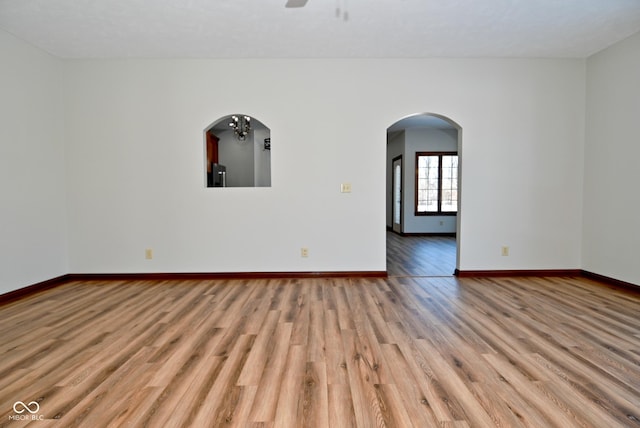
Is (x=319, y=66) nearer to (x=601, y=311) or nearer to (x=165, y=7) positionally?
(x=165, y=7)

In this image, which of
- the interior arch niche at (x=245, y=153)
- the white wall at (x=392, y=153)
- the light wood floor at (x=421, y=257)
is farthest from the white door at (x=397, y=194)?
the interior arch niche at (x=245, y=153)

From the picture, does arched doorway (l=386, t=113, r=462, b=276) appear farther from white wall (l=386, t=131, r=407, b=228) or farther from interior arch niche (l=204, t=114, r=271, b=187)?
interior arch niche (l=204, t=114, r=271, b=187)

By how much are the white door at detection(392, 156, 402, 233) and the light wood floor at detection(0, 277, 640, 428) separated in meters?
5.53

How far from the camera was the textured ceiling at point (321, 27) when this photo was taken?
2.77m

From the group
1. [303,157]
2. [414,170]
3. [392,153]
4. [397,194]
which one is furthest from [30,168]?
[392,153]

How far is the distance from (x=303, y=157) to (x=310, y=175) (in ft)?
0.80

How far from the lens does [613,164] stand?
3518 mm

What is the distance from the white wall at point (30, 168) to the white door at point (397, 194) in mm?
7266

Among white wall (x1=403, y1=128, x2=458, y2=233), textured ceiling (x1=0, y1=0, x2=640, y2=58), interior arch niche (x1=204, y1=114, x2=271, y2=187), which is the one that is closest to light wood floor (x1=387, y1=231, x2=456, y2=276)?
white wall (x1=403, y1=128, x2=458, y2=233)

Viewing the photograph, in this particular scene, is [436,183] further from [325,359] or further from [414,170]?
[325,359]

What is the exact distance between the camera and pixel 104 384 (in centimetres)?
163

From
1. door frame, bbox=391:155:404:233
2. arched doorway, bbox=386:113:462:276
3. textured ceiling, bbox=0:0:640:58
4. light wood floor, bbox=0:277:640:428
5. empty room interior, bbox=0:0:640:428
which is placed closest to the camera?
light wood floor, bbox=0:277:640:428

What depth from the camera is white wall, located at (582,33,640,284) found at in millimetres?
3283

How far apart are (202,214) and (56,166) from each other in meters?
1.81
